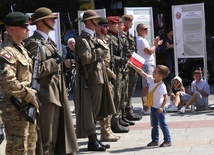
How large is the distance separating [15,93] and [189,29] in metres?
9.28

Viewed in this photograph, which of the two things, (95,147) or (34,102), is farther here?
(95,147)

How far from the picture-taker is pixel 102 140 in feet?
31.6

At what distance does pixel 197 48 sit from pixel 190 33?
41 centimetres

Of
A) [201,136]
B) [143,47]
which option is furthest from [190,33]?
[201,136]

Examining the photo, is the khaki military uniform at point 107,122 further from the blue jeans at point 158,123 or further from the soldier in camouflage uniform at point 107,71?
the blue jeans at point 158,123

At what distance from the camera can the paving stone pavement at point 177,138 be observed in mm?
8727

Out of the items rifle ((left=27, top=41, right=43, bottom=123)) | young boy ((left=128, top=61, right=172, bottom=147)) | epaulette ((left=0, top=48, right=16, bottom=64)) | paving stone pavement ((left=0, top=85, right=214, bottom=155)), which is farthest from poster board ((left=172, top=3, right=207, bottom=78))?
epaulette ((left=0, top=48, right=16, bottom=64))

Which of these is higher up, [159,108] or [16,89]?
[16,89]

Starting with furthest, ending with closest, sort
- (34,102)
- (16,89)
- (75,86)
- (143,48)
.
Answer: (143,48), (75,86), (34,102), (16,89)

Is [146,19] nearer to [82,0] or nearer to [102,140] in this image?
[102,140]

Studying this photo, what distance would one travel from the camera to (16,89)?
19.4 feet

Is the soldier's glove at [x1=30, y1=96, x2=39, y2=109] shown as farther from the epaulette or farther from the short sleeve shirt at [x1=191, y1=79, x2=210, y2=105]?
the short sleeve shirt at [x1=191, y1=79, x2=210, y2=105]

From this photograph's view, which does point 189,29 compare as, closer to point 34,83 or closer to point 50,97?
point 50,97

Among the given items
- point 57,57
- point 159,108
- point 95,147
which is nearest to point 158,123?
point 159,108
